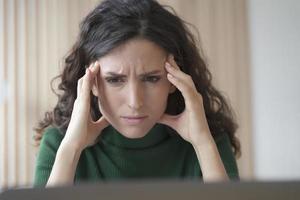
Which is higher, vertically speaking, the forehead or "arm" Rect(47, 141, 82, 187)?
the forehead

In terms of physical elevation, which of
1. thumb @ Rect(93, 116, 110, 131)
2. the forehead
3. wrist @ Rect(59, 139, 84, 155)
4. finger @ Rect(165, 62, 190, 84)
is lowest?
wrist @ Rect(59, 139, 84, 155)

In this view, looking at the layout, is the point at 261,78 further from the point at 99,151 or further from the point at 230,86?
the point at 99,151

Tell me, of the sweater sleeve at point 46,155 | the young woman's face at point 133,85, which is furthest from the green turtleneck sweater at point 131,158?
the young woman's face at point 133,85

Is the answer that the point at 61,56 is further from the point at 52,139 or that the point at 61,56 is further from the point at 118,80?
the point at 118,80

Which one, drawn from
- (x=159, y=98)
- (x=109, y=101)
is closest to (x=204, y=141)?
(x=159, y=98)

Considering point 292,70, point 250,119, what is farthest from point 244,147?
point 292,70

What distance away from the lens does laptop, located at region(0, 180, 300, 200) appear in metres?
0.40

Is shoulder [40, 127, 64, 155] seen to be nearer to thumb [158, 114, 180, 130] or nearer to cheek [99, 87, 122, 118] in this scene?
cheek [99, 87, 122, 118]

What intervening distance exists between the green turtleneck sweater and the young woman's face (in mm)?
105

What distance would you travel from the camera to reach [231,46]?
2721 mm

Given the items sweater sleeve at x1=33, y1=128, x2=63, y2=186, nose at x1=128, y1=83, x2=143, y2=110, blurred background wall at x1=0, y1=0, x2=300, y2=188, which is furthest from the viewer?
blurred background wall at x1=0, y1=0, x2=300, y2=188

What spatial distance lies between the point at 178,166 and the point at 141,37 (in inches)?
17.8

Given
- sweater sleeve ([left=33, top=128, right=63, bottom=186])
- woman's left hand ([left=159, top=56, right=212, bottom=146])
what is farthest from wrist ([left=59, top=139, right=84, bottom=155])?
woman's left hand ([left=159, top=56, right=212, bottom=146])

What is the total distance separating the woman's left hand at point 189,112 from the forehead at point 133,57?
61 mm
